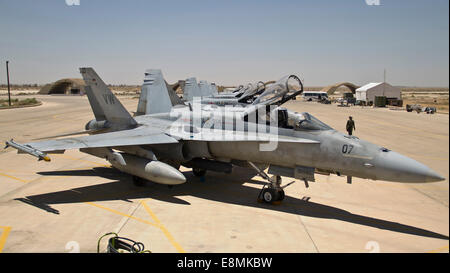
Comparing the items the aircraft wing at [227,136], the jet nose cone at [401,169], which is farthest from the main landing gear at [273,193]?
the jet nose cone at [401,169]

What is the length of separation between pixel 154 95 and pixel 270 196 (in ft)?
27.1

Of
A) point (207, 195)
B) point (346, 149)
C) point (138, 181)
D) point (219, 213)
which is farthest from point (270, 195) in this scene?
point (138, 181)

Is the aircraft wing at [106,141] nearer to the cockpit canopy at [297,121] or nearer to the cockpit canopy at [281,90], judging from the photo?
the cockpit canopy at [281,90]

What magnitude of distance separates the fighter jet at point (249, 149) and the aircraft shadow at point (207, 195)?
1.53 ft

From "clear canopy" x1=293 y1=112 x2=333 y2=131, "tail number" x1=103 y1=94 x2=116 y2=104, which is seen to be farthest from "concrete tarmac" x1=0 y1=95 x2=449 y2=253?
"tail number" x1=103 y1=94 x2=116 y2=104

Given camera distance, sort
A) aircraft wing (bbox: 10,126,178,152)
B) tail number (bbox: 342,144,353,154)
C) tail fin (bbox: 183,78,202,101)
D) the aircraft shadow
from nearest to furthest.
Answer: tail number (bbox: 342,144,353,154) → the aircraft shadow → aircraft wing (bbox: 10,126,178,152) → tail fin (bbox: 183,78,202,101)

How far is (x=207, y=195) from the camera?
382 inches

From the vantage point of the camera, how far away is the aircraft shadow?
7.92m

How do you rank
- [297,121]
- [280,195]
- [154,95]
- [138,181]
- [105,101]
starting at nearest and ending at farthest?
[297,121] → [280,195] → [138,181] → [105,101] → [154,95]

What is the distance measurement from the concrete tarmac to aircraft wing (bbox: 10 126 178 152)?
155 centimetres

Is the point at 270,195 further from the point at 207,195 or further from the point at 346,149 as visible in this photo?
the point at 346,149

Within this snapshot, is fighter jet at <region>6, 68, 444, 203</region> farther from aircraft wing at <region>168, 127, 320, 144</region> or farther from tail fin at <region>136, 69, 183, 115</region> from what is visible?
tail fin at <region>136, 69, 183, 115</region>

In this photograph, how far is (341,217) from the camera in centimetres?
794
